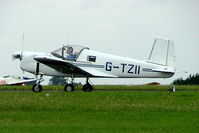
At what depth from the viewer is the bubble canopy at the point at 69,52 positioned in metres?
31.0

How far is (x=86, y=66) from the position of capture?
31.5 m

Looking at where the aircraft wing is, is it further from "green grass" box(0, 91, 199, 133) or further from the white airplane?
"green grass" box(0, 91, 199, 133)

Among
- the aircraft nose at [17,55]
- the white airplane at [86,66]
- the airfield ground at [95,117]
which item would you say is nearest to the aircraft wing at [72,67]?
the white airplane at [86,66]

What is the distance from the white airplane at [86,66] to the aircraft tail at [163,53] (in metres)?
0.41

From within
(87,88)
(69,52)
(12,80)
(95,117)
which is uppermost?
(69,52)

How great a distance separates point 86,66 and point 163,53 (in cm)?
574

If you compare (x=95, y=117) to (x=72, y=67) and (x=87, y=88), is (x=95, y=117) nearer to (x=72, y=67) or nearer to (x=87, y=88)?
(x=72, y=67)

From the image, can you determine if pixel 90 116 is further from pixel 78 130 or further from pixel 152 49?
pixel 152 49

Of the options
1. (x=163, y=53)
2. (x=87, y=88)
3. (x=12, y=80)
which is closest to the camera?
(x=87, y=88)

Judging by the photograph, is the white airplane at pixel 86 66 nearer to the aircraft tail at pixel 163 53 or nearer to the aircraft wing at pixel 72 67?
the aircraft wing at pixel 72 67

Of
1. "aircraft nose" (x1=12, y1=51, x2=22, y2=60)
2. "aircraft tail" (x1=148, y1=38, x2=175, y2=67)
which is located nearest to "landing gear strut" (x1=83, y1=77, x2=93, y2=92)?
"aircraft tail" (x1=148, y1=38, x2=175, y2=67)

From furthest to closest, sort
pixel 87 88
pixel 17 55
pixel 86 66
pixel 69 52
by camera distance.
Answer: pixel 17 55 → pixel 87 88 → pixel 86 66 → pixel 69 52

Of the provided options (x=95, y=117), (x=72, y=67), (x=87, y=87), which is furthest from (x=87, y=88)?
(x=95, y=117)

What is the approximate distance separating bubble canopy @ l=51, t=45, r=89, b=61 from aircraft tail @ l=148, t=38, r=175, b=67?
528cm
